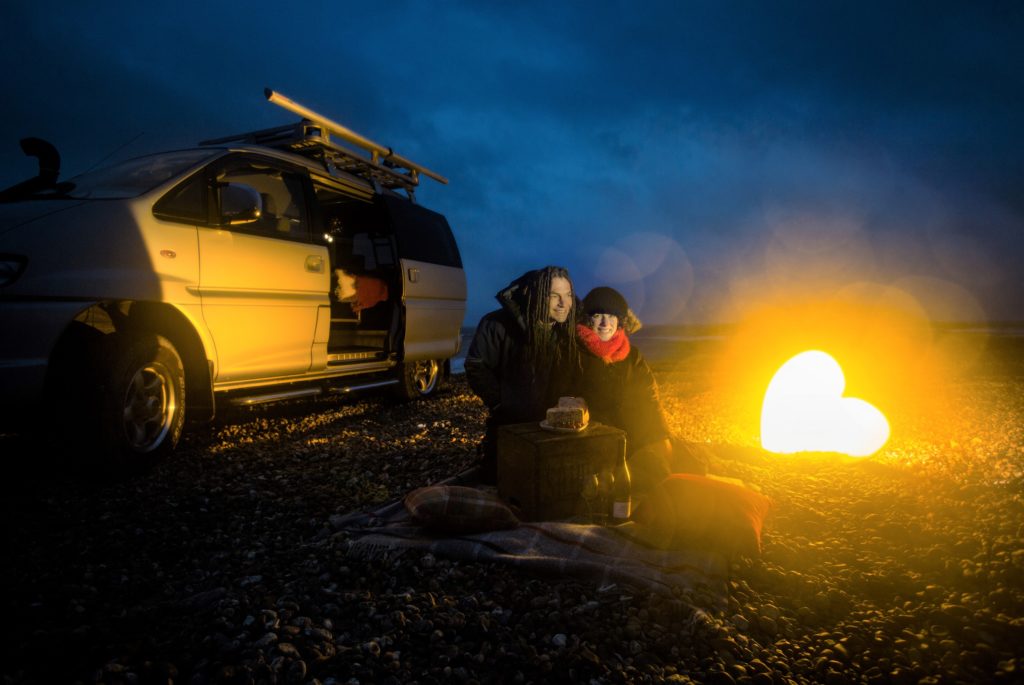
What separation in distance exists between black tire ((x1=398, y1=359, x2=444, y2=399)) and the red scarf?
382cm

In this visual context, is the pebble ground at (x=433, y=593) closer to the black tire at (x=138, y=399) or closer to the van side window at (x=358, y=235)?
the black tire at (x=138, y=399)

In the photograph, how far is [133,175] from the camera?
4.35m

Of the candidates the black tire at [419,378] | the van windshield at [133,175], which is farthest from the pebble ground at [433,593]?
the black tire at [419,378]

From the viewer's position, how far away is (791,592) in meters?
2.59

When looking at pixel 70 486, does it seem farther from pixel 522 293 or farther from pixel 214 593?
pixel 522 293

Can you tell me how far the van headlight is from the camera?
10.6 feet

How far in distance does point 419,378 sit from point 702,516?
17.3ft

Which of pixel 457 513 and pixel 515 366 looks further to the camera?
pixel 515 366

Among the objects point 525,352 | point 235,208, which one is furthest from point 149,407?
point 525,352

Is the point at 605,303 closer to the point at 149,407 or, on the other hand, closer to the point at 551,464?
the point at 551,464

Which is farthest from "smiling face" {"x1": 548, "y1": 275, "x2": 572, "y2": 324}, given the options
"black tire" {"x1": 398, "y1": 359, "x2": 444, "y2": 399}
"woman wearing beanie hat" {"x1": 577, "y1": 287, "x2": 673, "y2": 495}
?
"black tire" {"x1": 398, "y1": 359, "x2": 444, "y2": 399}

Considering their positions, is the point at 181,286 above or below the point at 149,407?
above

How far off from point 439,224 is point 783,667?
22.5ft

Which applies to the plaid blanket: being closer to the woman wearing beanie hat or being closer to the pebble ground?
the pebble ground
